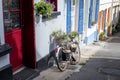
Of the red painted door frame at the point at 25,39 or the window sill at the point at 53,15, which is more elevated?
the window sill at the point at 53,15

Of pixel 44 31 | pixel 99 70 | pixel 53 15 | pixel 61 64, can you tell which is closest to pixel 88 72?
pixel 99 70

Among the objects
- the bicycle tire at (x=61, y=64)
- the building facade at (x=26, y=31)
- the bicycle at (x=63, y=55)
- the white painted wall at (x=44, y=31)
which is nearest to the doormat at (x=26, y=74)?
the building facade at (x=26, y=31)

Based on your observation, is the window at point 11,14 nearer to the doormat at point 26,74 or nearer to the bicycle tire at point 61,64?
the doormat at point 26,74

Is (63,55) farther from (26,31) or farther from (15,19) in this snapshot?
(15,19)

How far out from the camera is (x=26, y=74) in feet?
23.1

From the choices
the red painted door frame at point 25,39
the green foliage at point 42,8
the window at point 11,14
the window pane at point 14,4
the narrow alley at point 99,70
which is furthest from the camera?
the narrow alley at point 99,70

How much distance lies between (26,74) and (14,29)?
48.8 inches

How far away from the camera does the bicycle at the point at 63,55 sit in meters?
8.28

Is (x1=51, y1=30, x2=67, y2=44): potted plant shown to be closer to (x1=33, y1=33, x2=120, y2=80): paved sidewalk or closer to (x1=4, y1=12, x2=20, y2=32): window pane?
(x1=33, y1=33, x2=120, y2=80): paved sidewalk

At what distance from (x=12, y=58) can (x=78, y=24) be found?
246 inches

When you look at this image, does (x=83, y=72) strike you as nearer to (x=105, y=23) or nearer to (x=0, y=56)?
(x=0, y=56)

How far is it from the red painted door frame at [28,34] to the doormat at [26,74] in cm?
17

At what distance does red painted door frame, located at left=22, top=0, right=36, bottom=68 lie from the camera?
7.07 meters

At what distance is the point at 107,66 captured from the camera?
31.6 feet
